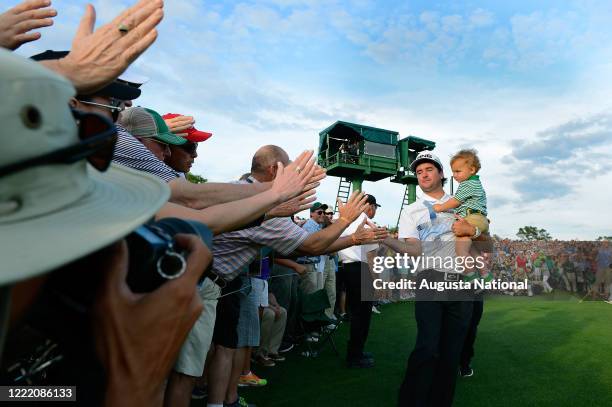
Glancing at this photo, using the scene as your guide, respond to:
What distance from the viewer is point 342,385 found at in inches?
197

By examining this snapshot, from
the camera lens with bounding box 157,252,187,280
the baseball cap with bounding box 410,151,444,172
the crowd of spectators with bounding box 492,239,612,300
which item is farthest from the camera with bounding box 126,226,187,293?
the crowd of spectators with bounding box 492,239,612,300

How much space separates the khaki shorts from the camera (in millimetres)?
2990

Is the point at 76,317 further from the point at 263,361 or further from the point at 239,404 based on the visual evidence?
the point at 263,361

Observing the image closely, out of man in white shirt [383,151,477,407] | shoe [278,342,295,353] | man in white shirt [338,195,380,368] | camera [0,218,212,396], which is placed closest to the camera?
camera [0,218,212,396]

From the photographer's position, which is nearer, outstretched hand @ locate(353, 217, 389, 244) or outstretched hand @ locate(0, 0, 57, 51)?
outstretched hand @ locate(0, 0, 57, 51)

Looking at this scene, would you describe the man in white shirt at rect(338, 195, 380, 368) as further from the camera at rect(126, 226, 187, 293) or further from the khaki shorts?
the camera at rect(126, 226, 187, 293)

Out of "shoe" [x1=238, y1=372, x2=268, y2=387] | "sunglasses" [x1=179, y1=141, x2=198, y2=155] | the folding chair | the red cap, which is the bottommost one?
"shoe" [x1=238, y1=372, x2=268, y2=387]

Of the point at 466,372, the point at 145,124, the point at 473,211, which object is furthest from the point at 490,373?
the point at 145,124

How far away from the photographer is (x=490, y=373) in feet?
18.2

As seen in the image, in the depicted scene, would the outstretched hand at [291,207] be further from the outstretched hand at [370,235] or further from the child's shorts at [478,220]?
the child's shorts at [478,220]

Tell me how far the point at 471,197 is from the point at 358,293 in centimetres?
240

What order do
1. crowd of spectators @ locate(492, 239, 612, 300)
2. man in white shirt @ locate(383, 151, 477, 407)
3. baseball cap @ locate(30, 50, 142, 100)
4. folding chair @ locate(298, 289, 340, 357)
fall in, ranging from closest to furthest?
baseball cap @ locate(30, 50, 142, 100) < man in white shirt @ locate(383, 151, 477, 407) < folding chair @ locate(298, 289, 340, 357) < crowd of spectators @ locate(492, 239, 612, 300)

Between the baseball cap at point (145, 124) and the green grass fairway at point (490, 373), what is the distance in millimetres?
2801

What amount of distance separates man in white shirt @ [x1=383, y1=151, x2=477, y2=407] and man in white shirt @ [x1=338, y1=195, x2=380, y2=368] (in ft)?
4.56
